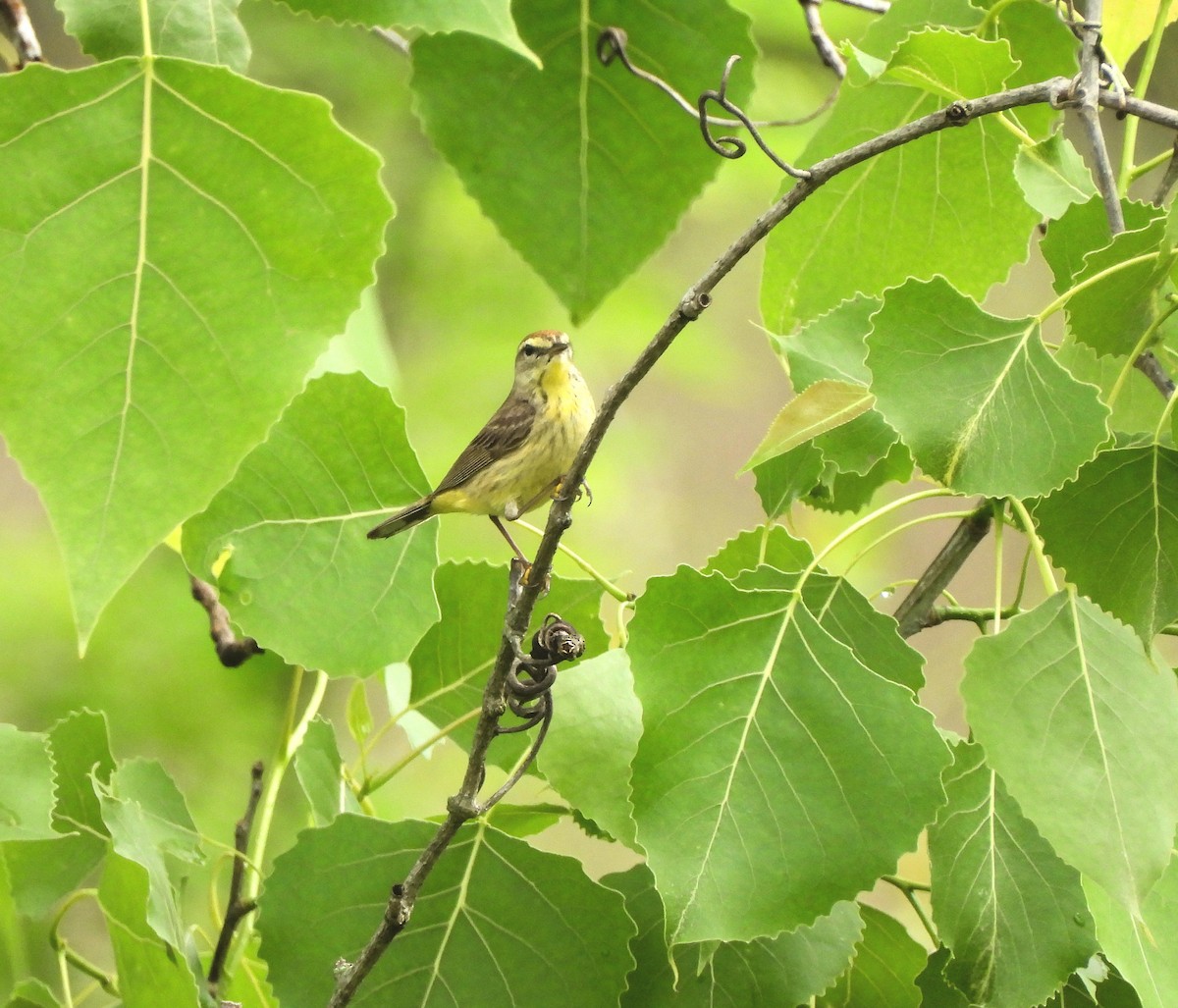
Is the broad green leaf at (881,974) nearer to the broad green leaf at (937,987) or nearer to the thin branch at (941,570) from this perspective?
the broad green leaf at (937,987)

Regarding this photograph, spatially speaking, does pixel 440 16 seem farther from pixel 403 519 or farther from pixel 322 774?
pixel 322 774

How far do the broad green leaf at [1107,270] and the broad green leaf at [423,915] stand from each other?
1.45ft

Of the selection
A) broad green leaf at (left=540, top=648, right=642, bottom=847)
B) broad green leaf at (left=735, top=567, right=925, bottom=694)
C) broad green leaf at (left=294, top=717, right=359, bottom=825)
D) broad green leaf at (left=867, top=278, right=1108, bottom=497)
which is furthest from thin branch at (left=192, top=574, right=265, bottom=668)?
broad green leaf at (left=867, top=278, right=1108, bottom=497)

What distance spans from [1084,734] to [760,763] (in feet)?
0.55

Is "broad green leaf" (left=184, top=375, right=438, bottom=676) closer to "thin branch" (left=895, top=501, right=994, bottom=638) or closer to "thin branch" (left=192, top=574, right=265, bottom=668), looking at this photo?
"thin branch" (left=192, top=574, right=265, bottom=668)

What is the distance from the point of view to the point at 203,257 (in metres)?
0.60

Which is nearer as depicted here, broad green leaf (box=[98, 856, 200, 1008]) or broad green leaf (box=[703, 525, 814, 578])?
broad green leaf (box=[98, 856, 200, 1008])


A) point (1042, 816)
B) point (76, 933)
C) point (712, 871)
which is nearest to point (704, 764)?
point (712, 871)

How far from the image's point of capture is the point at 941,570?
793 mm

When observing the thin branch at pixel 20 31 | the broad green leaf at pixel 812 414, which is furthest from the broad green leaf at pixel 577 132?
the thin branch at pixel 20 31

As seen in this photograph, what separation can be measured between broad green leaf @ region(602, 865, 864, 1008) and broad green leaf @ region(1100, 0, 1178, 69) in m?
0.72

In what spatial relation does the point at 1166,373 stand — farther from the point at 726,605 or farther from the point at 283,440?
the point at 283,440

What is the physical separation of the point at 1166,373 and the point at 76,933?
3.69m

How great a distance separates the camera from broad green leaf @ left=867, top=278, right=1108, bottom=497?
0.63 meters
